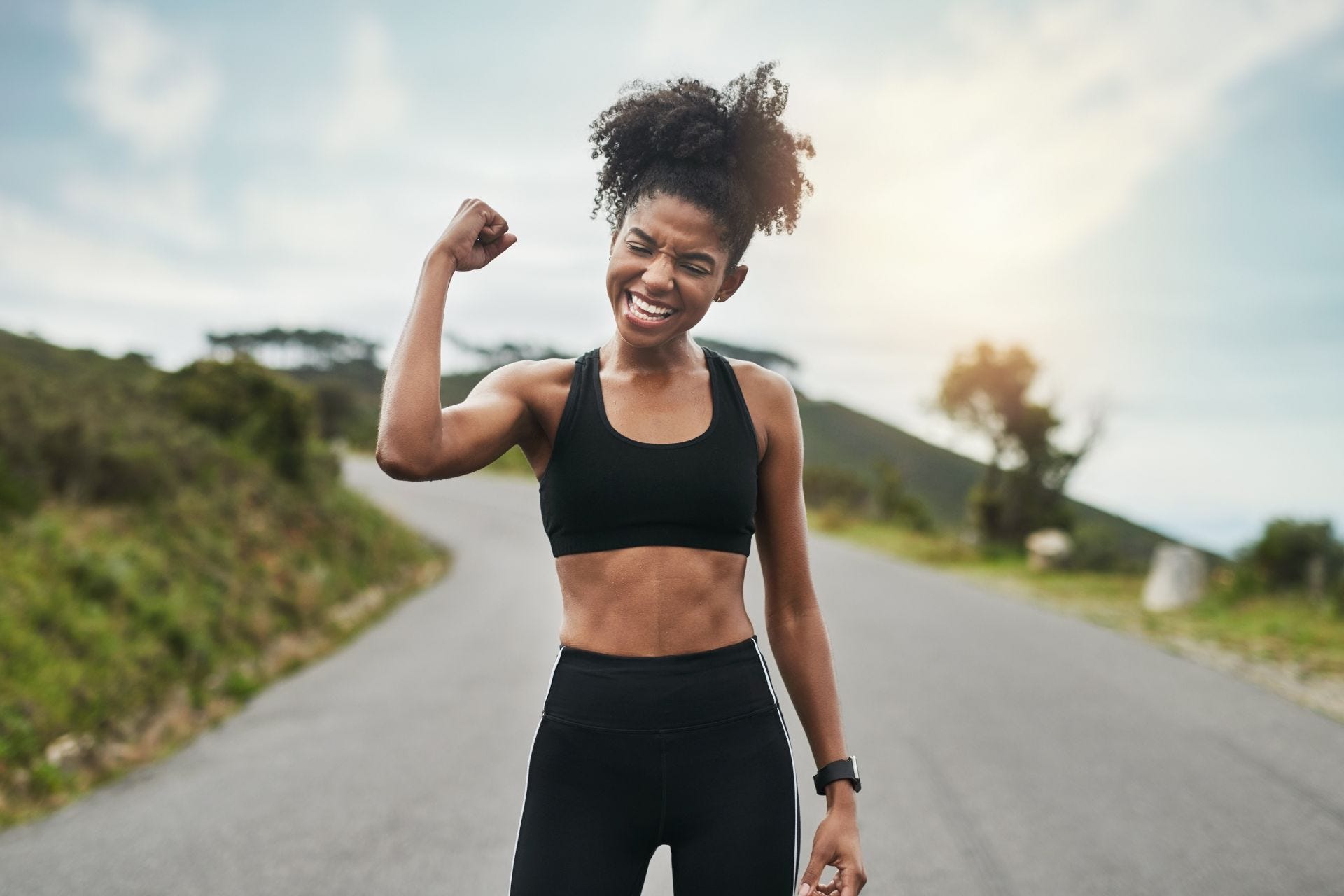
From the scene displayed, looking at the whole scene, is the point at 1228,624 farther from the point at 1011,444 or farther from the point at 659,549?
the point at 1011,444

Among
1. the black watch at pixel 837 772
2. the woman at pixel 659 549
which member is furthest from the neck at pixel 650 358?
the black watch at pixel 837 772

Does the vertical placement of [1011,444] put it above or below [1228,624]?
above

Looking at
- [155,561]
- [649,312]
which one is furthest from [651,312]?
[155,561]

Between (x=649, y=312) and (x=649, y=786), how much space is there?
81 cm

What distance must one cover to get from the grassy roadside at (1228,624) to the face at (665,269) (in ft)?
24.4

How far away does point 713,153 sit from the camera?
81.0 inches

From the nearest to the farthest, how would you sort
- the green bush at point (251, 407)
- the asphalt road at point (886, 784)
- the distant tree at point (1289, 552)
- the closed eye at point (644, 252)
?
the closed eye at point (644, 252) → the asphalt road at point (886, 784) → the distant tree at point (1289, 552) → the green bush at point (251, 407)

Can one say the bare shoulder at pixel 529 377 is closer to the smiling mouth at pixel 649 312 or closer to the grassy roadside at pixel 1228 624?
the smiling mouth at pixel 649 312

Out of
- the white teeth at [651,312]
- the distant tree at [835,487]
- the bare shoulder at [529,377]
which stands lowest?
the bare shoulder at [529,377]

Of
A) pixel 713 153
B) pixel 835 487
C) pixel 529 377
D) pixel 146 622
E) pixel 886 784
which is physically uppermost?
pixel 835 487

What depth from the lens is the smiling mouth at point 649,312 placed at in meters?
1.96

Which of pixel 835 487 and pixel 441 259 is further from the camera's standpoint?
pixel 835 487

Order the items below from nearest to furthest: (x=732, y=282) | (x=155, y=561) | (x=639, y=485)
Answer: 1. (x=639, y=485)
2. (x=732, y=282)
3. (x=155, y=561)

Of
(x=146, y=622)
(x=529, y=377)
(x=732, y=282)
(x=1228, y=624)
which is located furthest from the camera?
(x=1228, y=624)
